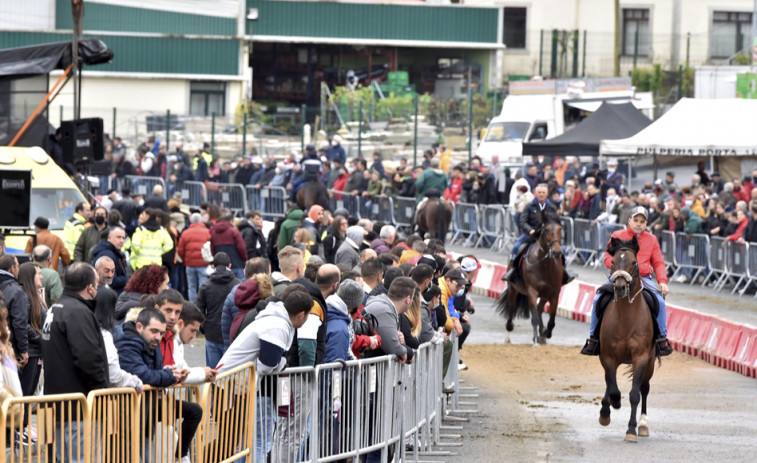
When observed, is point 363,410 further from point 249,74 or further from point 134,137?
point 249,74

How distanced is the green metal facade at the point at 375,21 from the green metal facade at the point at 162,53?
6.41 feet

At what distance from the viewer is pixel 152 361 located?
9102 millimetres

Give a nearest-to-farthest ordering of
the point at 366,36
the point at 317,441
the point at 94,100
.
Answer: the point at 317,441, the point at 94,100, the point at 366,36

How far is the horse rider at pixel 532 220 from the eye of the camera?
2023 centimetres

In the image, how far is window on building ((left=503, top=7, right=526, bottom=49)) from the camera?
197 feet

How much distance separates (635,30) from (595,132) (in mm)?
28895

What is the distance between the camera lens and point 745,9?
60375 mm

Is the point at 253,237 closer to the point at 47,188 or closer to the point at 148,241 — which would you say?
the point at 148,241

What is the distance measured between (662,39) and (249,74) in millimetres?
18210

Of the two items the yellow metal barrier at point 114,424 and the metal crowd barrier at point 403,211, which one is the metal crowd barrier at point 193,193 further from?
the yellow metal barrier at point 114,424

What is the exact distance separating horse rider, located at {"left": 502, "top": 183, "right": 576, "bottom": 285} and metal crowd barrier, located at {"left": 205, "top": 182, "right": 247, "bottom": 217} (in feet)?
54.1

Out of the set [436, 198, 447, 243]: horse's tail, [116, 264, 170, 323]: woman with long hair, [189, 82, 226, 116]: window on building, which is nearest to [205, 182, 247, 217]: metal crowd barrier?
[436, 198, 447, 243]: horse's tail

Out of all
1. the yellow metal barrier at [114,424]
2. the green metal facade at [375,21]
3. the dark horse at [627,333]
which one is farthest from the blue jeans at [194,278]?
the green metal facade at [375,21]

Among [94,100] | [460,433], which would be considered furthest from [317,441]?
[94,100]
